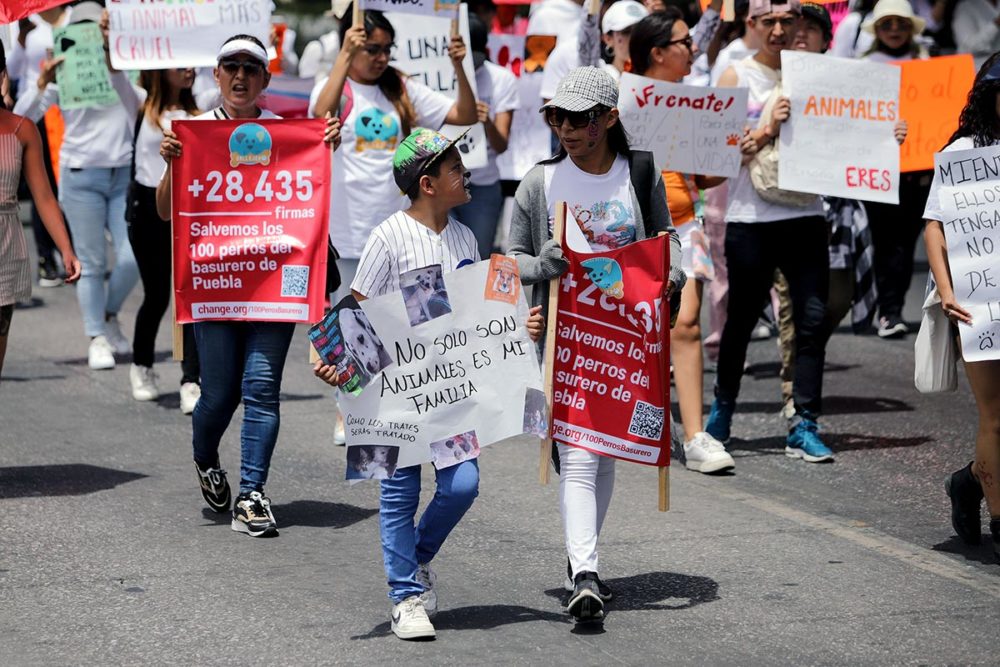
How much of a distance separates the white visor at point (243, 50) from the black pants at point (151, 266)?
2456mm

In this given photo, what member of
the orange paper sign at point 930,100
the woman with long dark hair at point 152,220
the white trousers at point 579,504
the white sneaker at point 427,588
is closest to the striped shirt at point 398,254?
the white trousers at point 579,504

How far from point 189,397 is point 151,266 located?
30.4 inches

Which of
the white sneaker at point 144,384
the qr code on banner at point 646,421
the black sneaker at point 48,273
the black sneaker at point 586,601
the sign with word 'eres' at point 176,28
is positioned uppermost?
the sign with word 'eres' at point 176,28

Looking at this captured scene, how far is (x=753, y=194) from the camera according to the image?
8.42 metres

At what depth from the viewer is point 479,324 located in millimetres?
5625

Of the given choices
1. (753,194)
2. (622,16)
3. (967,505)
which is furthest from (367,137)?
(967,505)

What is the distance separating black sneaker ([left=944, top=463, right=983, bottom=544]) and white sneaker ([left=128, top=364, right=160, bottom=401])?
15.7ft

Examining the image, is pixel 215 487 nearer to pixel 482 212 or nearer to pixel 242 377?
pixel 242 377

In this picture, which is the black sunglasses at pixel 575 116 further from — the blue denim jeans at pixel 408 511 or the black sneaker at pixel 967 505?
the black sneaker at pixel 967 505

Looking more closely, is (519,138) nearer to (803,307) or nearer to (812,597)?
(803,307)

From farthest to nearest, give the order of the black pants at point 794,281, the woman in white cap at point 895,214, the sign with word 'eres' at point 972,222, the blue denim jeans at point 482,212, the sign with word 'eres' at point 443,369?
the woman in white cap at point 895,214 → the blue denim jeans at point 482,212 → the black pants at point 794,281 → the sign with word 'eres' at point 972,222 → the sign with word 'eres' at point 443,369

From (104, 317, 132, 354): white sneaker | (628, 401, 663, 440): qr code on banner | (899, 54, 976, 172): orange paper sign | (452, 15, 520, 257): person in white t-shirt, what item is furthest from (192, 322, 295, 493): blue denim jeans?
(899, 54, 976, 172): orange paper sign

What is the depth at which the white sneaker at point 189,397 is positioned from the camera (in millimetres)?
9305

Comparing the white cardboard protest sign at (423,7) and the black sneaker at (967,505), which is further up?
the white cardboard protest sign at (423,7)
